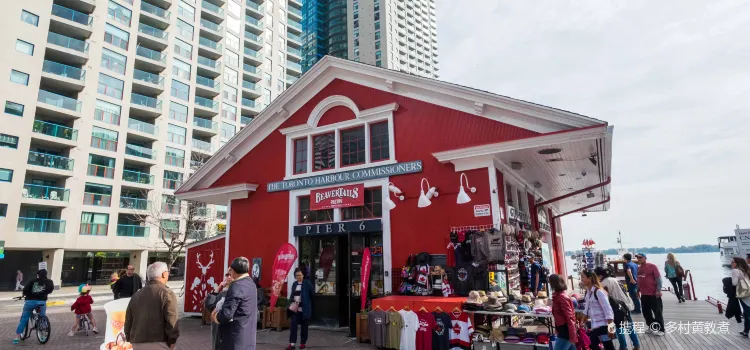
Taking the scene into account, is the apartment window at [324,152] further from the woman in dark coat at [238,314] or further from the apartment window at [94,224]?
the apartment window at [94,224]

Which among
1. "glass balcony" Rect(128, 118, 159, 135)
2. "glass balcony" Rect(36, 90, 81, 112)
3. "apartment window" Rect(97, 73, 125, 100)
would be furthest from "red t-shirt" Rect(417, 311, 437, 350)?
"apartment window" Rect(97, 73, 125, 100)

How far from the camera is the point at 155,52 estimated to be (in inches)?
1596

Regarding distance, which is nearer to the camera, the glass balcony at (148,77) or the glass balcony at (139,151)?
the glass balcony at (139,151)

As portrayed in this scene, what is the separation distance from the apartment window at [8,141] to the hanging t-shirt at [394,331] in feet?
113

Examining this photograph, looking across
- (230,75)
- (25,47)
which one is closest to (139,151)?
(25,47)

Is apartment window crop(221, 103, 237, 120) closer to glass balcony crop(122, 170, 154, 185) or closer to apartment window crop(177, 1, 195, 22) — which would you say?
apartment window crop(177, 1, 195, 22)

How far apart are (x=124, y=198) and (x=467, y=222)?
1409 inches

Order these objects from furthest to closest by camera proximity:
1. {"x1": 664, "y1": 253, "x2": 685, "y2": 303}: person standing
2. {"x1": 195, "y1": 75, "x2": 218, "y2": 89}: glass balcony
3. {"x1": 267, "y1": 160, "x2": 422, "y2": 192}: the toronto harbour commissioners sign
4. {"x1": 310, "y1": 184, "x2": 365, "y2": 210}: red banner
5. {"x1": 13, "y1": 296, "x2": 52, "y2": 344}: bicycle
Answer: {"x1": 195, "y1": 75, "x2": 218, "y2": 89}: glass balcony
{"x1": 664, "y1": 253, "x2": 685, "y2": 303}: person standing
{"x1": 310, "y1": 184, "x2": 365, "y2": 210}: red banner
{"x1": 267, "y1": 160, "x2": 422, "y2": 192}: the toronto harbour commissioners sign
{"x1": 13, "y1": 296, "x2": 52, "y2": 344}: bicycle

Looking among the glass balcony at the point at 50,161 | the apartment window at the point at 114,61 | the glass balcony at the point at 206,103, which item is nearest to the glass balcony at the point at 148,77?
the apartment window at the point at 114,61

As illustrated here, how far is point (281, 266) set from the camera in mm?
12000

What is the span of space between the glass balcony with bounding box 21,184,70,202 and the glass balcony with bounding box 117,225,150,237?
15.8 ft

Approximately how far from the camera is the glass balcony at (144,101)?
125 ft

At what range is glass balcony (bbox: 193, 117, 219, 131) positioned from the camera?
143 feet

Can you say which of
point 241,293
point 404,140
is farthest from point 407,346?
point 404,140
